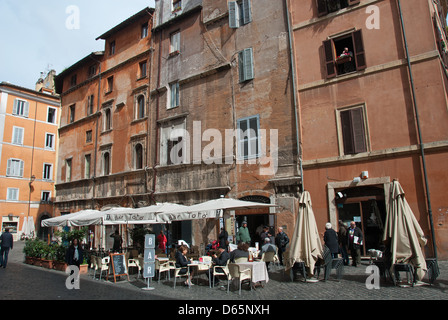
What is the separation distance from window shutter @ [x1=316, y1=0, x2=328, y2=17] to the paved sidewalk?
10538 mm

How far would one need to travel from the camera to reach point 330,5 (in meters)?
14.8

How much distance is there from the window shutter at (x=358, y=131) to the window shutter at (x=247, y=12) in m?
7.42

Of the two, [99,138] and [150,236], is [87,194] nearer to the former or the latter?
[99,138]

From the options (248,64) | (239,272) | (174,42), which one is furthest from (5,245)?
(174,42)

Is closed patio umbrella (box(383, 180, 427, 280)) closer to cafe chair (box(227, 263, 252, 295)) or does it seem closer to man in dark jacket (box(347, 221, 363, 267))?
man in dark jacket (box(347, 221, 363, 267))

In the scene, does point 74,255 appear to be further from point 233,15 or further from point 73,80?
point 73,80

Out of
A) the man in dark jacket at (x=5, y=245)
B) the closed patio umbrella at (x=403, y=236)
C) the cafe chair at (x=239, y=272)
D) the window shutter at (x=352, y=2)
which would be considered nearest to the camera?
the closed patio umbrella at (x=403, y=236)

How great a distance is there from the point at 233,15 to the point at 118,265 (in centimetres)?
1341

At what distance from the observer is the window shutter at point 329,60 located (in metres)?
14.3

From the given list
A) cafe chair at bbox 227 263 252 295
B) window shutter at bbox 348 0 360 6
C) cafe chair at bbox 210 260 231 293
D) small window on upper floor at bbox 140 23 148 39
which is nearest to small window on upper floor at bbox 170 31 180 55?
small window on upper floor at bbox 140 23 148 39

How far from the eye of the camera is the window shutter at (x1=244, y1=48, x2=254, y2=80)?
54.9 feet

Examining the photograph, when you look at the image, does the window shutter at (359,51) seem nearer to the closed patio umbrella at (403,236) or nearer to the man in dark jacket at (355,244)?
the man in dark jacket at (355,244)


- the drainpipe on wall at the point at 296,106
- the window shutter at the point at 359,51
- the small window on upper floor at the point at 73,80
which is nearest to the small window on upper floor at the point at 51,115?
the small window on upper floor at the point at 73,80

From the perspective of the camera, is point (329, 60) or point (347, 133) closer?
point (347, 133)
